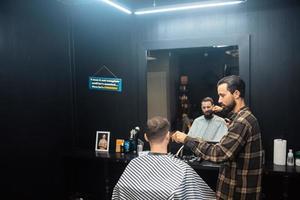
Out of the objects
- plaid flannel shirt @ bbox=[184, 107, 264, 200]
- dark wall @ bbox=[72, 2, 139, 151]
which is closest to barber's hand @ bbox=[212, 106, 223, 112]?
dark wall @ bbox=[72, 2, 139, 151]

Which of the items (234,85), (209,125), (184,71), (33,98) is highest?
(184,71)

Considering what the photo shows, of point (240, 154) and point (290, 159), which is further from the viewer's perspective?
point (290, 159)

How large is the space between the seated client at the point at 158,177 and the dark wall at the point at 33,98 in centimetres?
142

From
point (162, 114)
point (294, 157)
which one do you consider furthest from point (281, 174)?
point (162, 114)

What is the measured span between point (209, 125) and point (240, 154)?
3.37ft

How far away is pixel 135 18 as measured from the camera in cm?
341

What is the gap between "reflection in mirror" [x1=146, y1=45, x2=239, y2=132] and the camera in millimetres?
3053

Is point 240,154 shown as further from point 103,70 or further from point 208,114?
point 103,70

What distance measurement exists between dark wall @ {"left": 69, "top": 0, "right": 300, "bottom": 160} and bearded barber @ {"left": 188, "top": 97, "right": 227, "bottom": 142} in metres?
0.36

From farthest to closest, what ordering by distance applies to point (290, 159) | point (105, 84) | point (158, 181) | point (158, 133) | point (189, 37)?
→ point (105, 84) → point (189, 37) → point (290, 159) → point (158, 133) → point (158, 181)

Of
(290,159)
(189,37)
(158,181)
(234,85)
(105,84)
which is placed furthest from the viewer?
(105,84)

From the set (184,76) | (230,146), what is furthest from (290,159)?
(184,76)

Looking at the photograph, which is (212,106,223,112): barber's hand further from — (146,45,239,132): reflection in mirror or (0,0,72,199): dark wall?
(0,0,72,199): dark wall

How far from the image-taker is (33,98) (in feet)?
10.1
